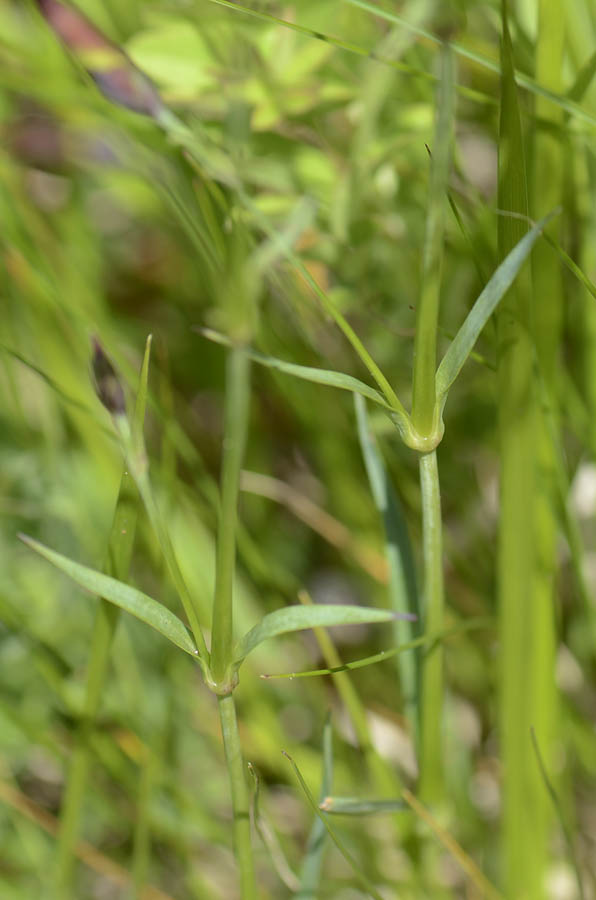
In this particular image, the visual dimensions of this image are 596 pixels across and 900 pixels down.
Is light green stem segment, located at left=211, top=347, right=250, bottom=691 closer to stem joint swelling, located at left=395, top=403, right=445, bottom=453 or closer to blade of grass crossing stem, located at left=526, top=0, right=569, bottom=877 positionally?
stem joint swelling, located at left=395, top=403, right=445, bottom=453

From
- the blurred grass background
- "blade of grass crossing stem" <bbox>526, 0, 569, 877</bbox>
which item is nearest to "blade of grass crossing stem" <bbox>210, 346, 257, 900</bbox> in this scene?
the blurred grass background

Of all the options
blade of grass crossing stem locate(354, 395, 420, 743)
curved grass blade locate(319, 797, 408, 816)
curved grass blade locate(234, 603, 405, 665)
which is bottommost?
curved grass blade locate(319, 797, 408, 816)

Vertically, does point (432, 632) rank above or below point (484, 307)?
below

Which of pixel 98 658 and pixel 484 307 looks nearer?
pixel 484 307

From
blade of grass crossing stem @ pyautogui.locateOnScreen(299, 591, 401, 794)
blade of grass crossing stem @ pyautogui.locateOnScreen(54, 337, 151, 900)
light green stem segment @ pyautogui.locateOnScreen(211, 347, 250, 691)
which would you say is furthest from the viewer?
blade of grass crossing stem @ pyautogui.locateOnScreen(299, 591, 401, 794)

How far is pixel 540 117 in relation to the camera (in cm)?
47

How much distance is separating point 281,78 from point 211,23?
58mm

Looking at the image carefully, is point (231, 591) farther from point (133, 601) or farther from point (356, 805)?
point (356, 805)

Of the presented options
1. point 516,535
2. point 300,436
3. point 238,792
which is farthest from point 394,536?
point 300,436

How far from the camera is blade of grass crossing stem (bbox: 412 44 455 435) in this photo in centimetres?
31

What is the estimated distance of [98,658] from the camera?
0.48 metres

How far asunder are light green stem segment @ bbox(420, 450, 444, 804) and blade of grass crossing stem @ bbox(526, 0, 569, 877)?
0.09 meters

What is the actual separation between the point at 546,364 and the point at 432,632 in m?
0.18

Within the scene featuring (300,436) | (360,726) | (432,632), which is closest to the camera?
(432,632)
